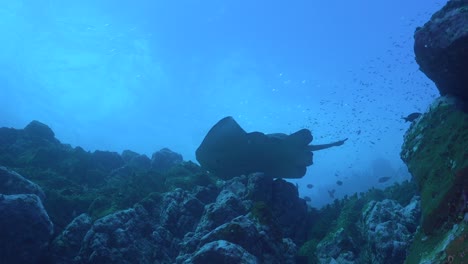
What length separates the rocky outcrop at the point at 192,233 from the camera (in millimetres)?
8516

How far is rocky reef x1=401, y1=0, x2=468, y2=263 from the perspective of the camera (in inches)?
244

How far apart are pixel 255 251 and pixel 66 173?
12613 millimetres

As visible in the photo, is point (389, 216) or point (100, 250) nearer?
point (100, 250)

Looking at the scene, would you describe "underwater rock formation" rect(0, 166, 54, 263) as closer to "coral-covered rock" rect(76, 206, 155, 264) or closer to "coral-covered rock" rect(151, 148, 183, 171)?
"coral-covered rock" rect(76, 206, 155, 264)

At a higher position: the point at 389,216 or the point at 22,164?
the point at 22,164


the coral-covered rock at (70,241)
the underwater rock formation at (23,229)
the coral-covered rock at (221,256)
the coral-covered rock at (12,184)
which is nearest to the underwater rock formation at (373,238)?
the coral-covered rock at (221,256)

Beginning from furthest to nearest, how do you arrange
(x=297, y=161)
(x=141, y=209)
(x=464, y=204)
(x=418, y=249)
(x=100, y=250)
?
(x=297, y=161)
(x=141, y=209)
(x=100, y=250)
(x=418, y=249)
(x=464, y=204)

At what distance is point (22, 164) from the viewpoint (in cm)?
1642

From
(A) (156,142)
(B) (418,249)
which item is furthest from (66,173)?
(A) (156,142)

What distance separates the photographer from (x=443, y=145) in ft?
27.6

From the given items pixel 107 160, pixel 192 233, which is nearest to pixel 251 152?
pixel 192 233

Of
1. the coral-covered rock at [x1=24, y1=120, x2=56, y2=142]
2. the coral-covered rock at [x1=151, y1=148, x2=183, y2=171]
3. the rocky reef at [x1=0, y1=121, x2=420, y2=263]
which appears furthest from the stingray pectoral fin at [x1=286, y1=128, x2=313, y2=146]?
the coral-covered rock at [x1=24, y1=120, x2=56, y2=142]

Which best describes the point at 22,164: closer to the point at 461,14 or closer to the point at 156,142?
the point at 461,14

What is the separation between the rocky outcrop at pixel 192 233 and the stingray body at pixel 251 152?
5.46 ft
